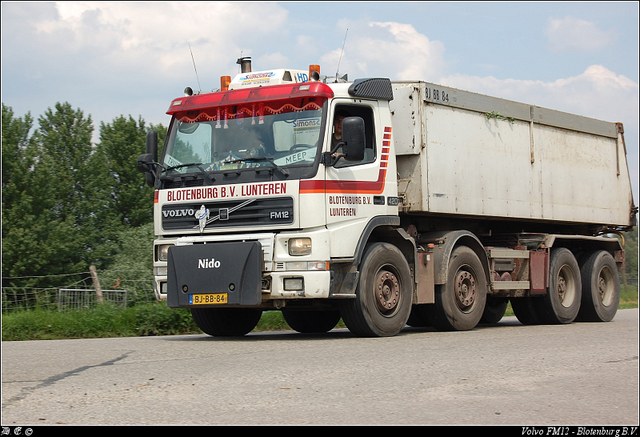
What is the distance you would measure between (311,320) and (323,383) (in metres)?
6.94

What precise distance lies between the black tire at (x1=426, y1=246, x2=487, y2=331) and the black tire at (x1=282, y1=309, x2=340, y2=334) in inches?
71.8

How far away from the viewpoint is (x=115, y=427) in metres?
5.12

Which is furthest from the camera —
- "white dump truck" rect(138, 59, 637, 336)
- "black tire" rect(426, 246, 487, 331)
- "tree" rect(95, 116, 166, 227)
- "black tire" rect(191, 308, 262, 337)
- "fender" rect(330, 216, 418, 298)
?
"tree" rect(95, 116, 166, 227)

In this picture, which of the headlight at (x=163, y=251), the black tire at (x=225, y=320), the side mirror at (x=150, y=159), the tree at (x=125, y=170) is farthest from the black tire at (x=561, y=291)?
the tree at (x=125, y=170)

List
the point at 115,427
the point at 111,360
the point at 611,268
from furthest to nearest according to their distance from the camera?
1. the point at 611,268
2. the point at 111,360
3. the point at 115,427

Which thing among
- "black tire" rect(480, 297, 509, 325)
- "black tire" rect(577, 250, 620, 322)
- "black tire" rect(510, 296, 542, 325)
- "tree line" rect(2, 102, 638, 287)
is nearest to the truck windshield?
"black tire" rect(510, 296, 542, 325)

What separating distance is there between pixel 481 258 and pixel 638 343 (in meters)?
3.41

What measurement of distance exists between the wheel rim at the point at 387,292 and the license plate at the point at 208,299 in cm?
206

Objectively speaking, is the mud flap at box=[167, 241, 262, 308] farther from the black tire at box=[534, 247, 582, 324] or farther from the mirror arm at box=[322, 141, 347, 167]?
the black tire at box=[534, 247, 582, 324]

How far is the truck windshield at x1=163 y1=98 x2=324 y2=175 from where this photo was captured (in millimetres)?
10492

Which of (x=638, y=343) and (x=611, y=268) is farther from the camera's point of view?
(x=611, y=268)

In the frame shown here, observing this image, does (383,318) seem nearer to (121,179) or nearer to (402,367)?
(402,367)

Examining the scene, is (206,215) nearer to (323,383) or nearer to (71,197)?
(323,383)

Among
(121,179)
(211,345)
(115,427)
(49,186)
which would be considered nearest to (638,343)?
(211,345)
